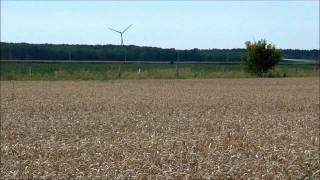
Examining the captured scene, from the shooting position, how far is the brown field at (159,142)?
820 centimetres

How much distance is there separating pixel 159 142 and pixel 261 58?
51489 millimetres

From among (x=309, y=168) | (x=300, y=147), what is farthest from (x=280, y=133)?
(x=309, y=168)

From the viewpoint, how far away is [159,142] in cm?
1074

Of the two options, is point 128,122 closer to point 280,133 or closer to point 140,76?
point 280,133

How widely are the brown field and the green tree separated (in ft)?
138

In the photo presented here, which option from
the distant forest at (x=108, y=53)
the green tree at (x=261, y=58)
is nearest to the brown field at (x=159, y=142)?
the green tree at (x=261, y=58)

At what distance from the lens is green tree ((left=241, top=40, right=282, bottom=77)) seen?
61188 mm

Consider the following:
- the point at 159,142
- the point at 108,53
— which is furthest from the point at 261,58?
the point at 108,53

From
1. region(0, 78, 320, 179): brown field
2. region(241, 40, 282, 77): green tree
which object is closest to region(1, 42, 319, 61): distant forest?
region(241, 40, 282, 77): green tree

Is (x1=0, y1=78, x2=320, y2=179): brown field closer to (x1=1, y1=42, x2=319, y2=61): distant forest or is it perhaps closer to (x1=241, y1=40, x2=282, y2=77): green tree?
(x1=241, y1=40, x2=282, y2=77): green tree

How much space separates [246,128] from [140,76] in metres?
39.6

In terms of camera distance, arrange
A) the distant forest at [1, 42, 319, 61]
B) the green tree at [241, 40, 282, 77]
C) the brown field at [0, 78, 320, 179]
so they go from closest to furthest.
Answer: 1. the brown field at [0, 78, 320, 179]
2. the green tree at [241, 40, 282, 77]
3. the distant forest at [1, 42, 319, 61]

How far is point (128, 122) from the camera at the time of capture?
14.8 meters

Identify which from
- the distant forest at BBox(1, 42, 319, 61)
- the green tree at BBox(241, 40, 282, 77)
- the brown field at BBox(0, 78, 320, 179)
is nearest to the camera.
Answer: the brown field at BBox(0, 78, 320, 179)
